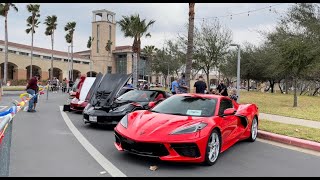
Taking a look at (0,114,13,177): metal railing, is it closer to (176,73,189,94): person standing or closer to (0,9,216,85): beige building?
(176,73,189,94): person standing

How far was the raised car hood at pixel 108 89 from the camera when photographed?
10367 mm

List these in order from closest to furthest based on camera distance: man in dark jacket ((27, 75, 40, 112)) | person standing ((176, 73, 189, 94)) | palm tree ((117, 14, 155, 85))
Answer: man in dark jacket ((27, 75, 40, 112)) < person standing ((176, 73, 189, 94)) < palm tree ((117, 14, 155, 85))

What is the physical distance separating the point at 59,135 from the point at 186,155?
4.07 meters

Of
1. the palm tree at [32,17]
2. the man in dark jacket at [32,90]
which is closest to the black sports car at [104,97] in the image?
the man in dark jacket at [32,90]

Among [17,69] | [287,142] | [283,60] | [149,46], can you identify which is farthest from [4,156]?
[149,46]

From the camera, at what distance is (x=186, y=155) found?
225 inches

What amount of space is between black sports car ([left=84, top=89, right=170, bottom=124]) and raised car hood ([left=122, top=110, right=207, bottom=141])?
223cm

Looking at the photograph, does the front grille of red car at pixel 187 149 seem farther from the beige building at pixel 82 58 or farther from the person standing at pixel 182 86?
the beige building at pixel 82 58

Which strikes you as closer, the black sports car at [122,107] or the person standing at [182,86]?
the black sports car at [122,107]

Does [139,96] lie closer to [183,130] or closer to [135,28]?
[183,130]

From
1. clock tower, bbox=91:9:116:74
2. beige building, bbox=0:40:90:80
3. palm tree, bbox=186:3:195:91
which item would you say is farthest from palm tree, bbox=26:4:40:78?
palm tree, bbox=186:3:195:91

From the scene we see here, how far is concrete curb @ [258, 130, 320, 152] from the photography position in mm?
7941

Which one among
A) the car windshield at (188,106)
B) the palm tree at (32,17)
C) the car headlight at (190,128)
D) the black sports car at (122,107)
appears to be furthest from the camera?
the palm tree at (32,17)

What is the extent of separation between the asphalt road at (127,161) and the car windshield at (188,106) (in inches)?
38.5
